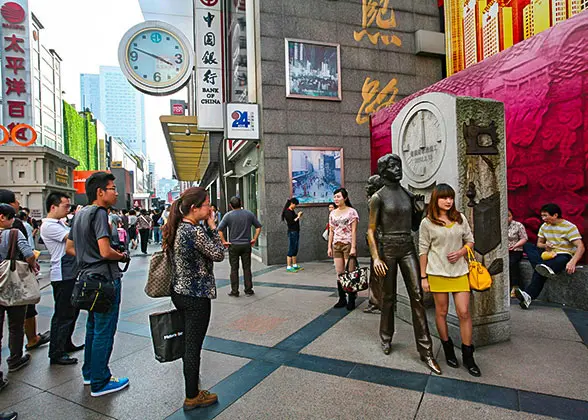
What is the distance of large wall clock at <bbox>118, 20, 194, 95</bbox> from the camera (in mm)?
11320

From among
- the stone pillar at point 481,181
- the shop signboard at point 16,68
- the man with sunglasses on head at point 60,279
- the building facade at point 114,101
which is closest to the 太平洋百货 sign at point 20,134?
the shop signboard at point 16,68

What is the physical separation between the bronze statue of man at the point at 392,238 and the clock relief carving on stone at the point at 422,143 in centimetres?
62

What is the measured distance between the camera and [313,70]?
961cm

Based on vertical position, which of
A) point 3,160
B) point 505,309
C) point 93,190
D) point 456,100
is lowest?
point 505,309

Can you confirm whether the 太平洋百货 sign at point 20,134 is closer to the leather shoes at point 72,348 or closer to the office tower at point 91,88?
the leather shoes at point 72,348

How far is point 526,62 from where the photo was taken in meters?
5.56

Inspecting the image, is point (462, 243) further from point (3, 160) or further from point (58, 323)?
point (3, 160)

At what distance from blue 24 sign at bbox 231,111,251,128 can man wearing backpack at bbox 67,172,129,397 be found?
20.2ft

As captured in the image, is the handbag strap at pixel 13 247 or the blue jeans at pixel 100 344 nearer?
the blue jeans at pixel 100 344

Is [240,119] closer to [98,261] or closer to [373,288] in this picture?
[373,288]

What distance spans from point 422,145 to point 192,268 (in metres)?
2.97

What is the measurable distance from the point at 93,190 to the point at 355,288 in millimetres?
3002

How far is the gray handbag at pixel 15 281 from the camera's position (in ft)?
10.8

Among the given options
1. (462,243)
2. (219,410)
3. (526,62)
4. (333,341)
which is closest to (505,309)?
(462,243)
